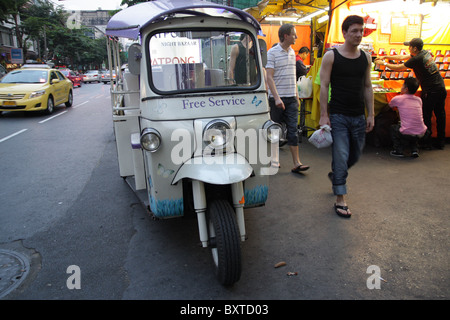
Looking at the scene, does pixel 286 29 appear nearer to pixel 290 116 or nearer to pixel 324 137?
pixel 290 116

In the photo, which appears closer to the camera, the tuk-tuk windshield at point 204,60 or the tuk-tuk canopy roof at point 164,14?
the tuk-tuk canopy roof at point 164,14

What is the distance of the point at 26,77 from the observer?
12.2 metres

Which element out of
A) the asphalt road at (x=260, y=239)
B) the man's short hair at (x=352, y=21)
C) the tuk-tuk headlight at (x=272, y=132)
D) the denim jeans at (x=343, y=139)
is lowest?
the asphalt road at (x=260, y=239)

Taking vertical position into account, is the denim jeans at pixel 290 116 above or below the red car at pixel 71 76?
below

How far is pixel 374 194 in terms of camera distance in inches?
181

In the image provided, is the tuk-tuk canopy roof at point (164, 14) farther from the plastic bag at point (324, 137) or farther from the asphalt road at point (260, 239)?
the asphalt road at point (260, 239)

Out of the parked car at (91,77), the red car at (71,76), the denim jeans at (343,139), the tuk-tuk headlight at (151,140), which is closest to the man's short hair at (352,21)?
the denim jeans at (343,139)

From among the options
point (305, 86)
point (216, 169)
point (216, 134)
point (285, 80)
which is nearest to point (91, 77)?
point (305, 86)

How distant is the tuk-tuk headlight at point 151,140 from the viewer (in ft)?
9.42

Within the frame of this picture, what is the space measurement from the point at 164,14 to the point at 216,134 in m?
1.11

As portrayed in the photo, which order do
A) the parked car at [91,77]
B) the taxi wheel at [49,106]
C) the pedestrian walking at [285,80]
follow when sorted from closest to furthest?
the pedestrian walking at [285,80] < the taxi wheel at [49,106] < the parked car at [91,77]

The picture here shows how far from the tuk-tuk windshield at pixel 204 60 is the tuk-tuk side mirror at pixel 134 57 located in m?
0.13

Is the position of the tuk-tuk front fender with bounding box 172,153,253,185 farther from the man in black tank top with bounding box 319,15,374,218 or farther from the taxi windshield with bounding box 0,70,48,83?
the taxi windshield with bounding box 0,70,48,83

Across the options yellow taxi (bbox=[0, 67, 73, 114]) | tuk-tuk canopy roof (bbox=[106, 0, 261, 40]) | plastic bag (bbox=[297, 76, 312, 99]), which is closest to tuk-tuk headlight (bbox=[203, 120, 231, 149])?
tuk-tuk canopy roof (bbox=[106, 0, 261, 40])
